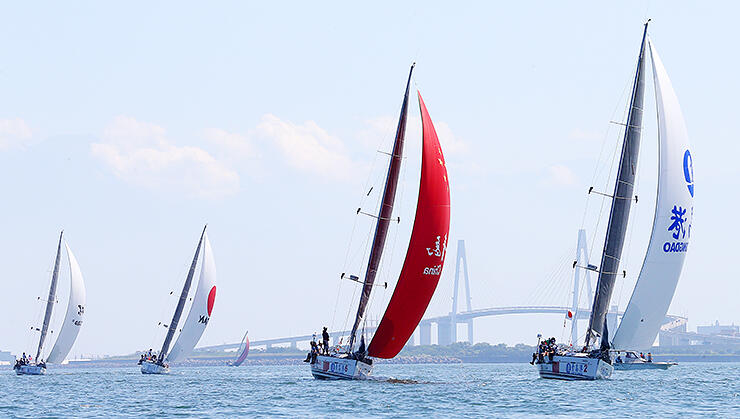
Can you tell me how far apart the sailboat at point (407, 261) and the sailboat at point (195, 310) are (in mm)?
23059

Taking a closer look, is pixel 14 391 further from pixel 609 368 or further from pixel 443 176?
pixel 609 368

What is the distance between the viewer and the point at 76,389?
149ft

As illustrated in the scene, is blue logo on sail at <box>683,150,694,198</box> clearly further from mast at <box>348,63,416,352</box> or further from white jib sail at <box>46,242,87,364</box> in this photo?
white jib sail at <box>46,242,87,364</box>

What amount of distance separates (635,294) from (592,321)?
2.87m

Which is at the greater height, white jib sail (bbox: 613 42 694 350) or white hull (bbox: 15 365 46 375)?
white jib sail (bbox: 613 42 694 350)

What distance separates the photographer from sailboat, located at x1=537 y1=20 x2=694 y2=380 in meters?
37.4

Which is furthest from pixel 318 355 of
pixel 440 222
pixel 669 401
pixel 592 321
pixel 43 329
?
pixel 43 329

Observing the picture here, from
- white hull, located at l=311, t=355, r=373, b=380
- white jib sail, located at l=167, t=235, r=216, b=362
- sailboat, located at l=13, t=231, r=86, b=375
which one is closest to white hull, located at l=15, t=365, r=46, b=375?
sailboat, located at l=13, t=231, r=86, b=375

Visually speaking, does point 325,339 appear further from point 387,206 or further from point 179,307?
point 179,307

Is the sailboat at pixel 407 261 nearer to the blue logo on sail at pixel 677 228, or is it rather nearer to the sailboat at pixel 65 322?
the blue logo on sail at pixel 677 228

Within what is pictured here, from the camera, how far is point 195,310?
63.0 meters

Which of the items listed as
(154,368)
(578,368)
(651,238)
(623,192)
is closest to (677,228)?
(651,238)

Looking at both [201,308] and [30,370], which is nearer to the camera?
[201,308]

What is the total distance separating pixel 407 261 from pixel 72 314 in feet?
122
